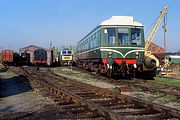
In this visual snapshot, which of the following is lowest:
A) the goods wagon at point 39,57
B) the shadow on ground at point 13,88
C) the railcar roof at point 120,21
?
the shadow on ground at point 13,88

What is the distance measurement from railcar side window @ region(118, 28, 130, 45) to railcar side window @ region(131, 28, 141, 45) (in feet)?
1.09

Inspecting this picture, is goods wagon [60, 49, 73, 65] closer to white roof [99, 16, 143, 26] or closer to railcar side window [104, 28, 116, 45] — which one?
white roof [99, 16, 143, 26]

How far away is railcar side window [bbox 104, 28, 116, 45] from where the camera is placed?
17234 millimetres

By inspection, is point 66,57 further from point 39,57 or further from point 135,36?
point 135,36

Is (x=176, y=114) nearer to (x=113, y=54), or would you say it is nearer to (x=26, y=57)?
(x=113, y=54)

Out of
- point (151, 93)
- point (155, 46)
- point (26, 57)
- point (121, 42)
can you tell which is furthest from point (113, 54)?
point (155, 46)

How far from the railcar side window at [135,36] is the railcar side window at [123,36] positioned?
0.33 m

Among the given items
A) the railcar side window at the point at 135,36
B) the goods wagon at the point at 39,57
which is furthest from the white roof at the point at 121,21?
the goods wagon at the point at 39,57

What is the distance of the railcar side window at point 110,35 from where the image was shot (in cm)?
1723

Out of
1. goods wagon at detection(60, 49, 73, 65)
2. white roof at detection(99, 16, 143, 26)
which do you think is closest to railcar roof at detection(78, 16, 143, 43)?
white roof at detection(99, 16, 143, 26)

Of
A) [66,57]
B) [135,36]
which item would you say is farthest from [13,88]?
[66,57]

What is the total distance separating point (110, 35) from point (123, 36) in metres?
0.81

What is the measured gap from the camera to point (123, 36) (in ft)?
57.4

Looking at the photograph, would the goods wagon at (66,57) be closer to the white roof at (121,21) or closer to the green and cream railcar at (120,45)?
the green and cream railcar at (120,45)
